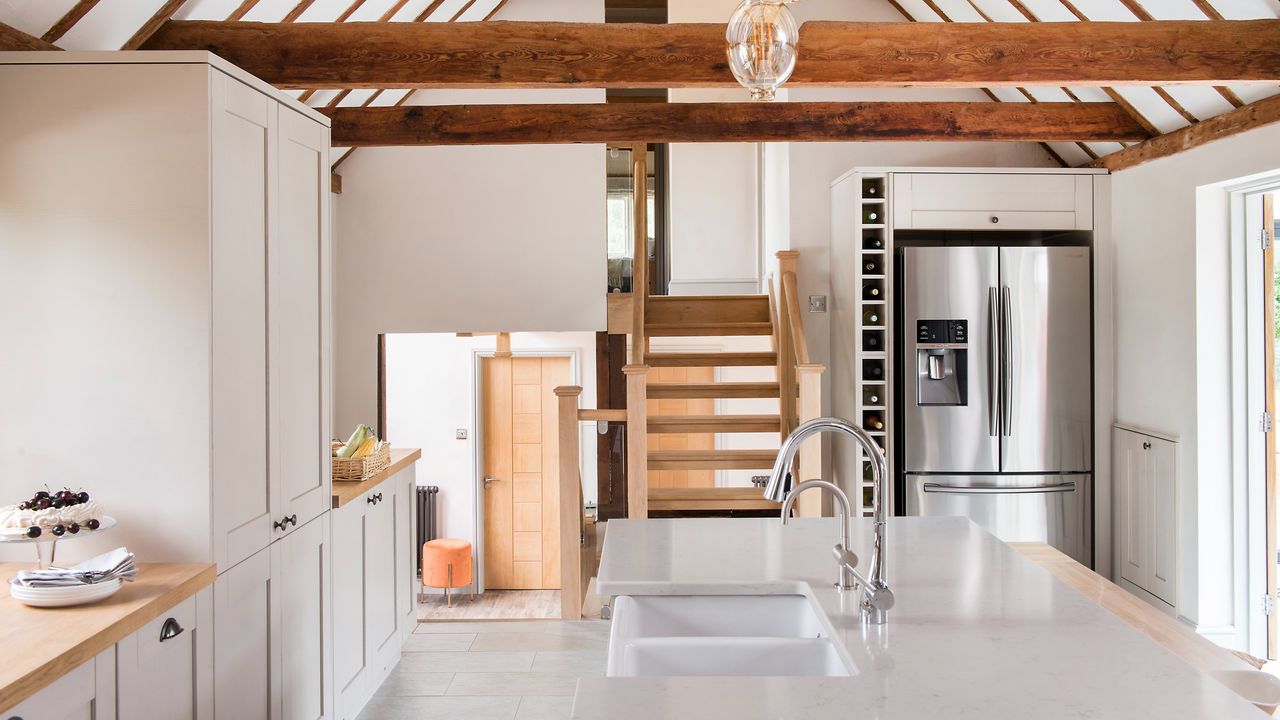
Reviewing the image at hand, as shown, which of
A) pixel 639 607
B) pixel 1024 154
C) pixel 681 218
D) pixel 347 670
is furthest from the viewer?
pixel 681 218

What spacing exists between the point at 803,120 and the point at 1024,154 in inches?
72.3

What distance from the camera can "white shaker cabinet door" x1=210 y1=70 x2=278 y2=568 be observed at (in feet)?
7.48

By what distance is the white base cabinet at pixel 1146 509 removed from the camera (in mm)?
4375

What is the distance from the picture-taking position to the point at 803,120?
4.60 m

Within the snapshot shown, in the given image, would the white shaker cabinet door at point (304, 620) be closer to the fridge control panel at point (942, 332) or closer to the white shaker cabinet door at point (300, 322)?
the white shaker cabinet door at point (300, 322)

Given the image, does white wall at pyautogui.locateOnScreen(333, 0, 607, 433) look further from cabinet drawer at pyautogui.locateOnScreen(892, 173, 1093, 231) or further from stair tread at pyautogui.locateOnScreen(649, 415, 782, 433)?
cabinet drawer at pyautogui.locateOnScreen(892, 173, 1093, 231)

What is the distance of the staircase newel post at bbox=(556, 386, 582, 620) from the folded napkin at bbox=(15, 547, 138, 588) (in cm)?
249

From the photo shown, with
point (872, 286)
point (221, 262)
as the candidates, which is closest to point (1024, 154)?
point (872, 286)

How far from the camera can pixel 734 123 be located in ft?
15.0

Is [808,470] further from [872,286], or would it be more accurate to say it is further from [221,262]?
[221,262]

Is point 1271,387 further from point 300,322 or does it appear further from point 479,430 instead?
point 479,430

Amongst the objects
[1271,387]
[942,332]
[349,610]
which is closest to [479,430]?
[942,332]

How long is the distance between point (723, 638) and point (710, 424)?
11.2ft

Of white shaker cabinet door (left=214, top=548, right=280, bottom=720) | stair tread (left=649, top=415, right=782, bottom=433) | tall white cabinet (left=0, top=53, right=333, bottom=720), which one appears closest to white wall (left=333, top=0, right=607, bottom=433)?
stair tread (left=649, top=415, right=782, bottom=433)
